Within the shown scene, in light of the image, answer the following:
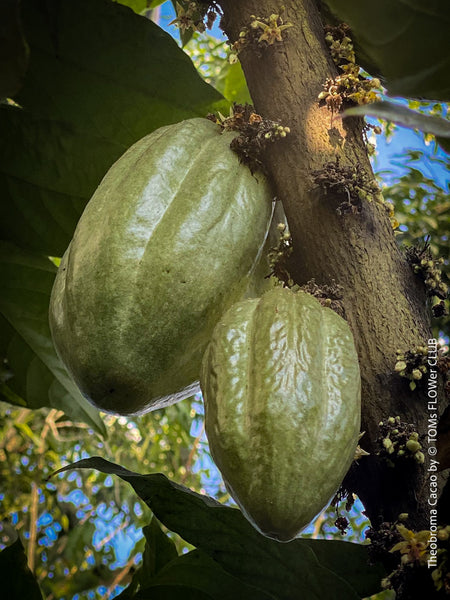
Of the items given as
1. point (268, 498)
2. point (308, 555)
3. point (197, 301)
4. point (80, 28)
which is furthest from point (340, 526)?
point (80, 28)

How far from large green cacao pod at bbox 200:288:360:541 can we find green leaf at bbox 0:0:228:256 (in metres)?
0.52

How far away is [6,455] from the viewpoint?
9.82ft

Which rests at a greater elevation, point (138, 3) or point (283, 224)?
point (138, 3)

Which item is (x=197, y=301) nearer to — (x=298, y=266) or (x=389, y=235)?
(x=298, y=266)

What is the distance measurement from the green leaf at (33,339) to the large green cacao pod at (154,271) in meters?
0.32

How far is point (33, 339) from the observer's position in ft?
4.48

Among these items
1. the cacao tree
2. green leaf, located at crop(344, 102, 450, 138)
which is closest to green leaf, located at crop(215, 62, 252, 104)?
the cacao tree

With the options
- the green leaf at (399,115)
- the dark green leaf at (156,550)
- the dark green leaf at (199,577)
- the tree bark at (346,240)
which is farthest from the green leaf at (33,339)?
the green leaf at (399,115)

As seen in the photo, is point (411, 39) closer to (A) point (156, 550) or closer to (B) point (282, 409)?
(B) point (282, 409)

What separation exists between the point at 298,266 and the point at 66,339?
0.34 metres

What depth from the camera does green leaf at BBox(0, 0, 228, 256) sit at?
1193 millimetres

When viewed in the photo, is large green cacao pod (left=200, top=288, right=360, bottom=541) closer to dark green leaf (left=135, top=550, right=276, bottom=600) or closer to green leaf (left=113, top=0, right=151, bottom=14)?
dark green leaf (left=135, top=550, right=276, bottom=600)

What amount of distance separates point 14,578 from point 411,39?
38.7 inches

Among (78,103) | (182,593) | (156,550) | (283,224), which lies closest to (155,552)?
(156,550)
